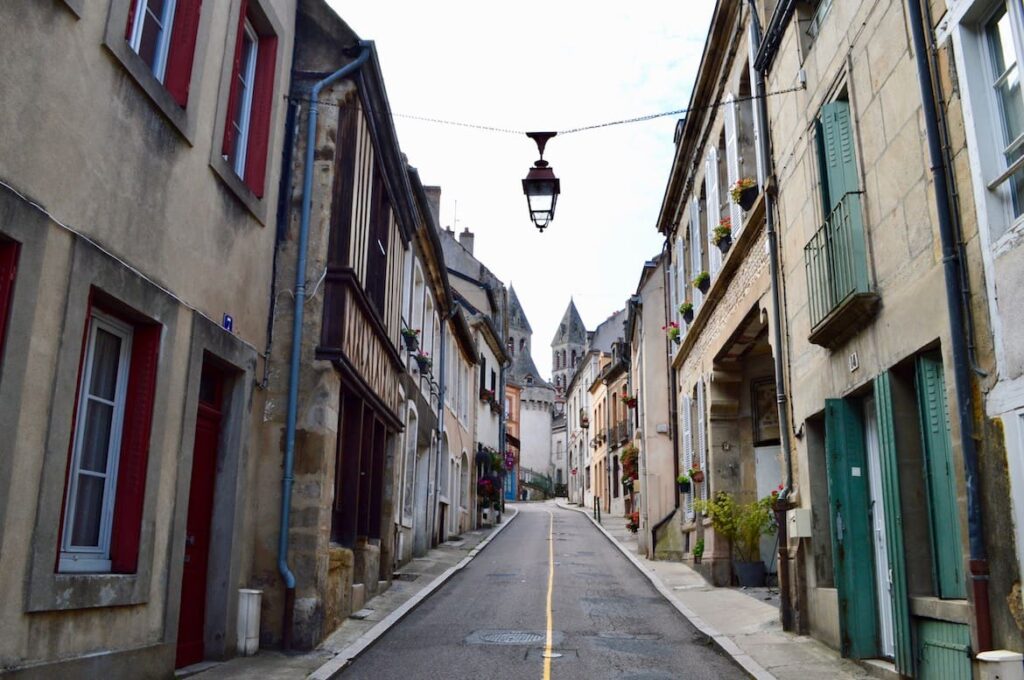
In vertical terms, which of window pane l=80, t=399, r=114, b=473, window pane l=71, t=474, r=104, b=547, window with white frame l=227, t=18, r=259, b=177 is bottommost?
window pane l=71, t=474, r=104, b=547

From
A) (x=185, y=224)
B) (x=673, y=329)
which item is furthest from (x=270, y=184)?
(x=673, y=329)

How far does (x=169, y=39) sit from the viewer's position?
23.2 feet

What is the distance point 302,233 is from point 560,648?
194 inches

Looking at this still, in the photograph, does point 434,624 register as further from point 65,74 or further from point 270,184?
point 65,74

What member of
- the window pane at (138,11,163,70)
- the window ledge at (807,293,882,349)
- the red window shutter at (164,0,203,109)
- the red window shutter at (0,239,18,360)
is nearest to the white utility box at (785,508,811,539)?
the window ledge at (807,293,882,349)

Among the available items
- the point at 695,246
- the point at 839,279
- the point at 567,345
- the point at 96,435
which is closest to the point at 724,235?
the point at 695,246

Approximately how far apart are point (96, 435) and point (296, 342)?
3.16 metres

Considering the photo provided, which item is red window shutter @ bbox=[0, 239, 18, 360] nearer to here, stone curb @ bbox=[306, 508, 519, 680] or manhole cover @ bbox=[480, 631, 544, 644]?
stone curb @ bbox=[306, 508, 519, 680]

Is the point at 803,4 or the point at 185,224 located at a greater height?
the point at 803,4

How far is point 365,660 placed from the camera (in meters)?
8.59

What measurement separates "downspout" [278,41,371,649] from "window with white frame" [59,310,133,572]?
2.58 m

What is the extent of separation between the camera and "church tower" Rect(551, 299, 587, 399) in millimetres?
101375

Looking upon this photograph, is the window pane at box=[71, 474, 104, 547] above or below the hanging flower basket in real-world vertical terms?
below

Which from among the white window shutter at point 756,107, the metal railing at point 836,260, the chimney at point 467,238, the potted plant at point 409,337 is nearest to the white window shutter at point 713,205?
the white window shutter at point 756,107
